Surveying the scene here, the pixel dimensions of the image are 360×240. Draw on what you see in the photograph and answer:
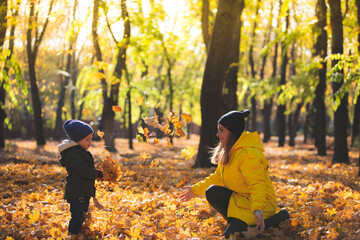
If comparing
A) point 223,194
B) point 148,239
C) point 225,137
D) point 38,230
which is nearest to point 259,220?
point 223,194

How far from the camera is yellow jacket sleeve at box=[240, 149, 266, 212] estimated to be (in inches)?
145

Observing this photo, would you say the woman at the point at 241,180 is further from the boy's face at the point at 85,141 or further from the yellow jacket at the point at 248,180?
the boy's face at the point at 85,141

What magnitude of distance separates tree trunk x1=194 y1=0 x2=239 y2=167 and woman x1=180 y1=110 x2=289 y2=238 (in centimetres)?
497

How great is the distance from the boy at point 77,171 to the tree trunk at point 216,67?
17.7 feet

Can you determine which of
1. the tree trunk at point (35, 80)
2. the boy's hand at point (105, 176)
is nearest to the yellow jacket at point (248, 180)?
the boy's hand at point (105, 176)

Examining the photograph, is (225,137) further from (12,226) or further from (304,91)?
(304,91)

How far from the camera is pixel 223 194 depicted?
4125 millimetres

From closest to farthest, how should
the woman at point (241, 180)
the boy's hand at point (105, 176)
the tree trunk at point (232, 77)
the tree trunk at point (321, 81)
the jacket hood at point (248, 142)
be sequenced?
the woman at point (241, 180) < the jacket hood at point (248, 142) < the boy's hand at point (105, 176) < the tree trunk at point (232, 77) < the tree trunk at point (321, 81)

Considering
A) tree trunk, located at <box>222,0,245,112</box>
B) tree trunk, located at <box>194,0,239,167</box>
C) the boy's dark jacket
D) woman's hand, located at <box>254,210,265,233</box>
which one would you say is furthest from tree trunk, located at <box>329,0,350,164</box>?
the boy's dark jacket

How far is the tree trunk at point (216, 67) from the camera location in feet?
29.0

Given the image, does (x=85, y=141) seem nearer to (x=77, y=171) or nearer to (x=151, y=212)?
(x=77, y=171)

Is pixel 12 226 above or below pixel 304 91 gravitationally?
below

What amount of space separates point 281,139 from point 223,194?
17934 mm

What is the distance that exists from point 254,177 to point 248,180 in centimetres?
7
